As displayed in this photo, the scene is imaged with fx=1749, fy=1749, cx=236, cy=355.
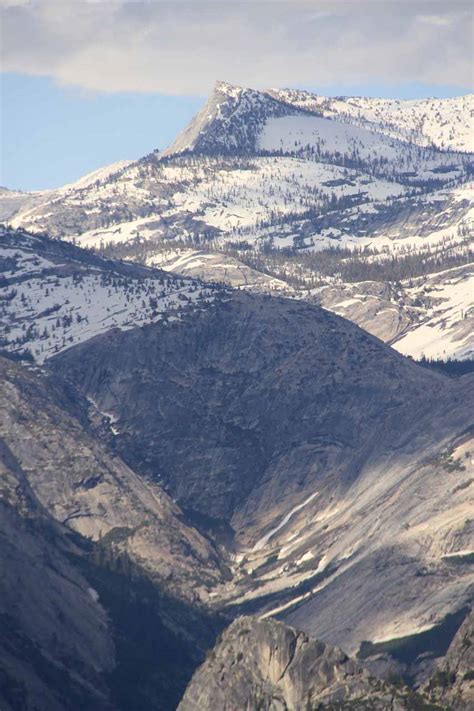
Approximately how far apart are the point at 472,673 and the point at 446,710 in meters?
7.52

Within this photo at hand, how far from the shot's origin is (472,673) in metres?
197

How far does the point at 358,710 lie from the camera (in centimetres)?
19988

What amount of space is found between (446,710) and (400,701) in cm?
767

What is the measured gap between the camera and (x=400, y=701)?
197125mm

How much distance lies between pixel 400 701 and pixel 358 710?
5.54 m

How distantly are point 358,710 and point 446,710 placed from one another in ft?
42.1

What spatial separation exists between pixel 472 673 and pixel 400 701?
8694 millimetres

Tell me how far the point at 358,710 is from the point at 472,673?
13.8 m
